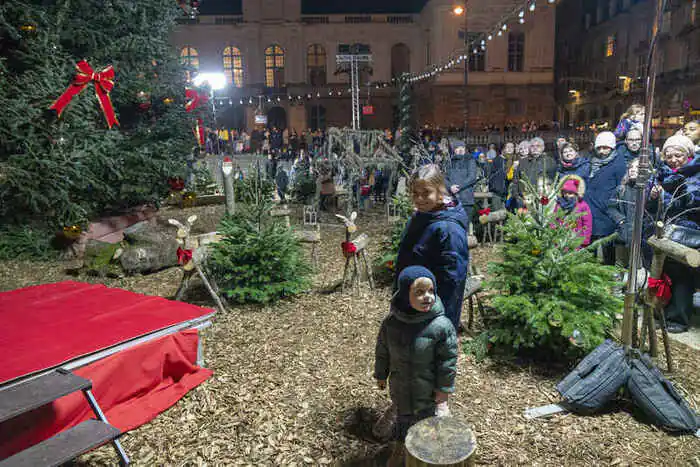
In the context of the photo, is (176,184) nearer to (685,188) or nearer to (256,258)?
(256,258)

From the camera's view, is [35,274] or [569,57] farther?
[569,57]

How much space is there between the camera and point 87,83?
9789 millimetres

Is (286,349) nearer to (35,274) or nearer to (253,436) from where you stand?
(253,436)

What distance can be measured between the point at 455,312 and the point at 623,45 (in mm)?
35930

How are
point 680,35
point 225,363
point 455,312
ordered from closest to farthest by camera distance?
1. point 455,312
2. point 225,363
3. point 680,35

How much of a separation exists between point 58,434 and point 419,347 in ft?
8.24

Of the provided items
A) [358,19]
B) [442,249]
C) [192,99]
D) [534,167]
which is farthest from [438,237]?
[358,19]

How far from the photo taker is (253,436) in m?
3.94

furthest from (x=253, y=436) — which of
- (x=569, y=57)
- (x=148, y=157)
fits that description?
(x=569, y=57)

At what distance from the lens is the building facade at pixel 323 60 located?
36.3 metres

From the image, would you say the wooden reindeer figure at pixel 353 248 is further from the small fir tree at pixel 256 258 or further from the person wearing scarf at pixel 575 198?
the person wearing scarf at pixel 575 198

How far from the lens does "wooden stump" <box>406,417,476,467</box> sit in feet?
8.14

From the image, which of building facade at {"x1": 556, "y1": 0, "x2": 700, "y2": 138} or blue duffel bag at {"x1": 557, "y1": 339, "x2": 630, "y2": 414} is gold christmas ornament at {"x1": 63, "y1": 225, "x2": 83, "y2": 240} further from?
building facade at {"x1": 556, "y1": 0, "x2": 700, "y2": 138}

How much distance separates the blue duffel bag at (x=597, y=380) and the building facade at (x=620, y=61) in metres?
19.3
